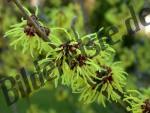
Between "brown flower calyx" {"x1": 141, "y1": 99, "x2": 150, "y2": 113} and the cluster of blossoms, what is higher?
the cluster of blossoms

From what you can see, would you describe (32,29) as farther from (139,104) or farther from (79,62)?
(139,104)

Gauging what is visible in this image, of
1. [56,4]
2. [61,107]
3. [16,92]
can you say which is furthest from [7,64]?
[16,92]

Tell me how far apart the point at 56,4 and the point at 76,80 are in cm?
363

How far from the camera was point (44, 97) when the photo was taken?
7129 millimetres

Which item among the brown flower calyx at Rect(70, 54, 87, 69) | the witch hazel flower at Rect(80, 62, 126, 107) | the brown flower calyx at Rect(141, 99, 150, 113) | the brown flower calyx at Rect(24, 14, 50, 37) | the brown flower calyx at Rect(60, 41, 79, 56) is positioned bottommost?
the brown flower calyx at Rect(141, 99, 150, 113)

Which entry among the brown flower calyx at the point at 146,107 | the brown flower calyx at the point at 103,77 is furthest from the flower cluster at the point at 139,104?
the brown flower calyx at the point at 103,77

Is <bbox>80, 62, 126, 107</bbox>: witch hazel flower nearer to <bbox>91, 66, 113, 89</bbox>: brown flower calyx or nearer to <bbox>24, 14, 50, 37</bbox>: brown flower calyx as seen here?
<bbox>91, 66, 113, 89</bbox>: brown flower calyx

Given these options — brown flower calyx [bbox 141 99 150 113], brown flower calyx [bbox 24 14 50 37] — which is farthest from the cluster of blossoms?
brown flower calyx [bbox 141 99 150 113]

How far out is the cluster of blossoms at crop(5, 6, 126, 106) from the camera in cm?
168

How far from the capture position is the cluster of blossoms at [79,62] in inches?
66.0

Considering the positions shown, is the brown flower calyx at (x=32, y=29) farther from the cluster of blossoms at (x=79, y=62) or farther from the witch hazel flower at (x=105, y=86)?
the witch hazel flower at (x=105, y=86)

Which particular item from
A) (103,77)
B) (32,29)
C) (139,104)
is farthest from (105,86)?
(32,29)

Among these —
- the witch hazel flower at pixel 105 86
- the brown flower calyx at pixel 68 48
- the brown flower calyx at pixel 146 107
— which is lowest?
the brown flower calyx at pixel 146 107

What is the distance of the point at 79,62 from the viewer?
5.48ft
